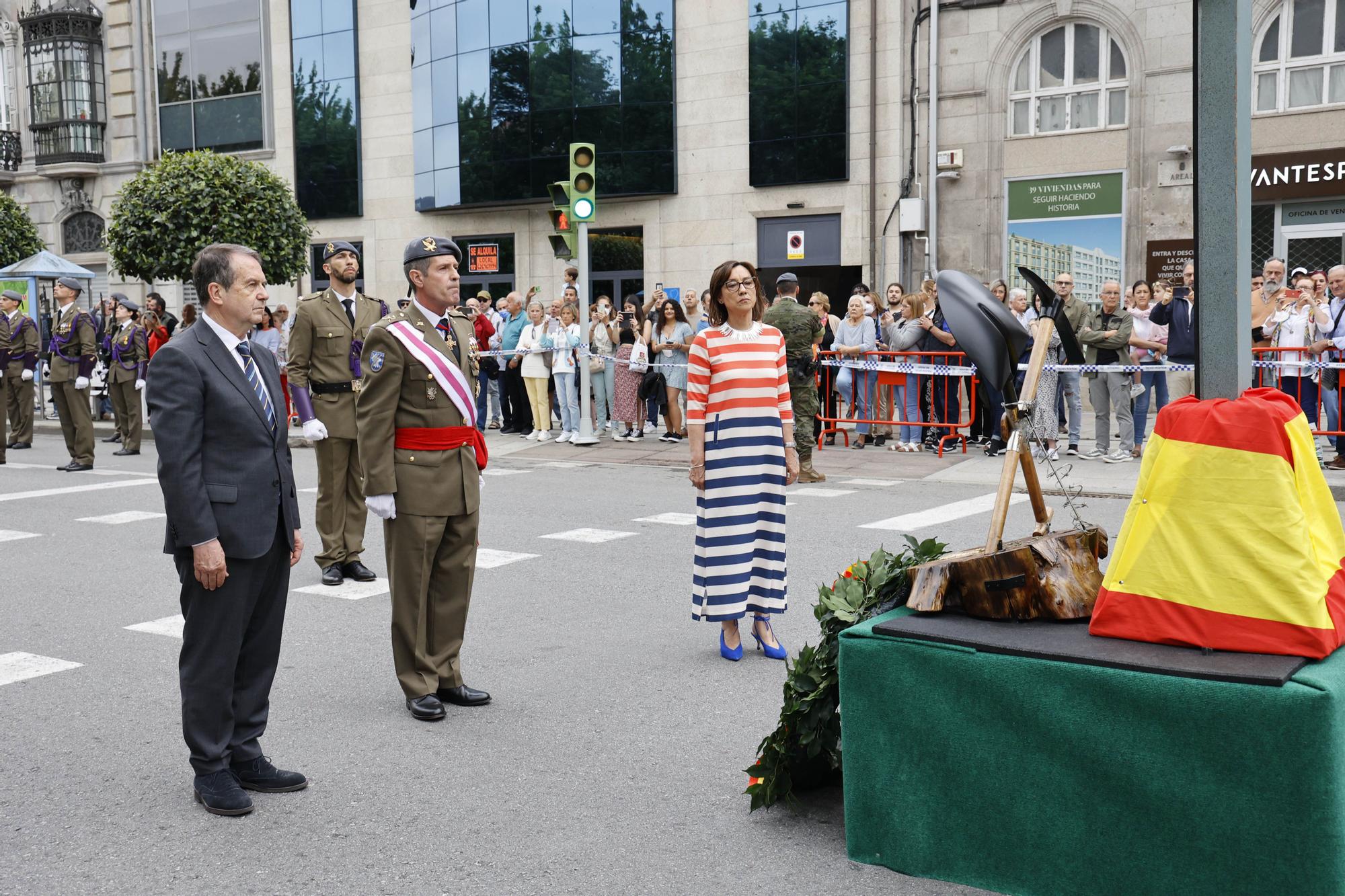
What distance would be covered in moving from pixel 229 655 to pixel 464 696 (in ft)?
4.49

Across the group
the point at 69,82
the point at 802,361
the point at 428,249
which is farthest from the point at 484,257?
the point at 428,249

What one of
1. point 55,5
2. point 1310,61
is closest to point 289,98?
point 55,5

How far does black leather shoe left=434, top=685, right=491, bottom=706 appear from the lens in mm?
5395

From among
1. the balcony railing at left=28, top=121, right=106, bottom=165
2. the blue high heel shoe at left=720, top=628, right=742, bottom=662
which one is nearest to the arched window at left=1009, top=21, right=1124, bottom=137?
the blue high heel shoe at left=720, top=628, right=742, bottom=662

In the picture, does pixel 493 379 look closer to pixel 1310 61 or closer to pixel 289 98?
pixel 1310 61

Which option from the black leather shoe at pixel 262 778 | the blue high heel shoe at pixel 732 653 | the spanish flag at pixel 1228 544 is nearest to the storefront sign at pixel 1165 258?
the blue high heel shoe at pixel 732 653

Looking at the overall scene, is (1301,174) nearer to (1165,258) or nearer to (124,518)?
(1165,258)

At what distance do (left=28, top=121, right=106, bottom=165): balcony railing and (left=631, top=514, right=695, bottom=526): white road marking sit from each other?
2899 centimetres

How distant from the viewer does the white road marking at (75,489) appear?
12.3 m

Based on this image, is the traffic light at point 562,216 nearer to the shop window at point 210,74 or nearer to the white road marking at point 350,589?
the white road marking at point 350,589

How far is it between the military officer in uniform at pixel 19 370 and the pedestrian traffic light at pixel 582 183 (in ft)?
23.7

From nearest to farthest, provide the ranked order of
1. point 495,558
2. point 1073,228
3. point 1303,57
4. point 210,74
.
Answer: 1. point 495,558
2. point 1303,57
3. point 1073,228
4. point 210,74

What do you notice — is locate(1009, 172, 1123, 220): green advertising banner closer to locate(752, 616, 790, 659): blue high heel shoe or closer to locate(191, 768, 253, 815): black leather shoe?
locate(752, 616, 790, 659): blue high heel shoe

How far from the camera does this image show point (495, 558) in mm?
8703
